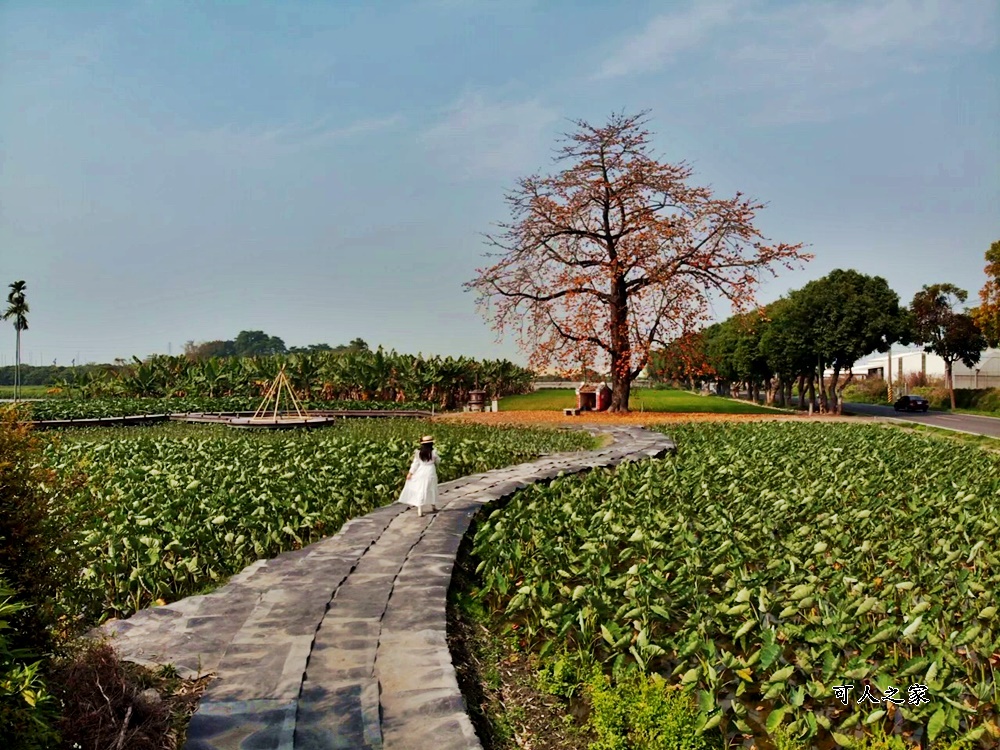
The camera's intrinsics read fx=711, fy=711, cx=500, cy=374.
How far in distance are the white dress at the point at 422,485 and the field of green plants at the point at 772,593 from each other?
3.33 feet

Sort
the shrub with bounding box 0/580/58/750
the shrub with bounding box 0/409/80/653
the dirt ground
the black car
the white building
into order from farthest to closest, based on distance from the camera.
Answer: the white building → the black car → the dirt ground → the shrub with bounding box 0/409/80/653 → the shrub with bounding box 0/580/58/750

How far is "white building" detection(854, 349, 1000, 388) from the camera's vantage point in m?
51.8

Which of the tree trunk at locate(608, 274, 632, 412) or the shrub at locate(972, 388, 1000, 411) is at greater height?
the tree trunk at locate(608, 274, 632, 412)

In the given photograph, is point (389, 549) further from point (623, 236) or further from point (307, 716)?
point (623, 236)

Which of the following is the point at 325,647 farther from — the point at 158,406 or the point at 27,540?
the point at 158,406

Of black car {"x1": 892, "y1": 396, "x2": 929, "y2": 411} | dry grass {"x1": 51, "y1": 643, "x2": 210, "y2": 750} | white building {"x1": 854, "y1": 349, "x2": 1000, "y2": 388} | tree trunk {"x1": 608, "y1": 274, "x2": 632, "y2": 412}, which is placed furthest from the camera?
white building {"x1": 854, "y1": 349, "x2": 1000, "y2": 388}

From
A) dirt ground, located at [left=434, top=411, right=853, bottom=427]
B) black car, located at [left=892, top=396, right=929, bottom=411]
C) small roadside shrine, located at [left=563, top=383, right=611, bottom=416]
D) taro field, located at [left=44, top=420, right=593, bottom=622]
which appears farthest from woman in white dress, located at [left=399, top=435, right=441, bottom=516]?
black car, located at [left=892, top=396, right=929, bottom=411]

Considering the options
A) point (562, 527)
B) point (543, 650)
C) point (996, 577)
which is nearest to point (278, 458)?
point (562, 527)

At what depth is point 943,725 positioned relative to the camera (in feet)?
12.0

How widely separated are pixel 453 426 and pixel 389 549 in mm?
13665

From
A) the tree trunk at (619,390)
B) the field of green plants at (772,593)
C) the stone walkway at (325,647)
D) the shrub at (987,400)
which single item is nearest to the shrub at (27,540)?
the stone walkway at (325,647)

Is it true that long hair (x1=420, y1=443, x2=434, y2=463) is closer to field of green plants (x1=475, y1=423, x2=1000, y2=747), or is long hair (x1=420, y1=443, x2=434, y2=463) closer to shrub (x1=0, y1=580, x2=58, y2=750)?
field of green plants (x1=475, y1=423, x2=1000, y2=747)

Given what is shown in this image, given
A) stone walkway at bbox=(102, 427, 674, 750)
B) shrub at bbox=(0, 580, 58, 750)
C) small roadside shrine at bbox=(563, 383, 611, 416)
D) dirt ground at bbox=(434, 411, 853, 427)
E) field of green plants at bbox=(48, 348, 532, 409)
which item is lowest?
stone walkway at bbox=(102, 427, 674, 750)

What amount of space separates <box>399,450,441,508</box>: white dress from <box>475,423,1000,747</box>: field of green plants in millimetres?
1016
